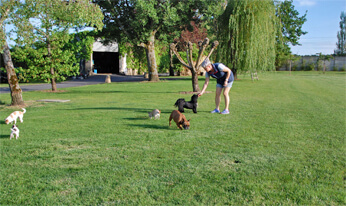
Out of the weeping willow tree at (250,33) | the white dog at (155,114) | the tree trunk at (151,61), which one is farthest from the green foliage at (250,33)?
the white dog at (155,114)

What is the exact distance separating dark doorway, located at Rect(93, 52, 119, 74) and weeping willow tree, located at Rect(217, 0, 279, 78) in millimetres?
29368

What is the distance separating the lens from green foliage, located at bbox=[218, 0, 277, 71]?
2358 centimetres

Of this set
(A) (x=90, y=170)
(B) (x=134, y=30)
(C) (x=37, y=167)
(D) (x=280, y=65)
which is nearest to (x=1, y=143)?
(C) (x=37, y=167)

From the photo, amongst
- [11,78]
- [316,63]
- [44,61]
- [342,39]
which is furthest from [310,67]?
[11,78]

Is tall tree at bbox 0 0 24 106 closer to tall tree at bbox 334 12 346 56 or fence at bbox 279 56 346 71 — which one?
fence at bbox 279 56 346 71

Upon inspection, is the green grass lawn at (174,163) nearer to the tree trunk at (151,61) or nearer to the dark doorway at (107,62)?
the tree trunk at (151,61)

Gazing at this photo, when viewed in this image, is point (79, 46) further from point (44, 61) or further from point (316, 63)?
point (316, 63)

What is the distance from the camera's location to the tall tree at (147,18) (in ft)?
74.0

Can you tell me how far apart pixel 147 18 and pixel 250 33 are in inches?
332

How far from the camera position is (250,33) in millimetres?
23609

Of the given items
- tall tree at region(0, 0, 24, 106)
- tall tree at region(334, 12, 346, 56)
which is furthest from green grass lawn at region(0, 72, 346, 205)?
tall tree at region(334, 12, 346, 56)

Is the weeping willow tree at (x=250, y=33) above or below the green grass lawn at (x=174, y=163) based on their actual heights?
above

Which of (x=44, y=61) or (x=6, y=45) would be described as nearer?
(x=6, y=45)

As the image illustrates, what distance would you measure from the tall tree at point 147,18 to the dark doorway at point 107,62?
23.0 metres
